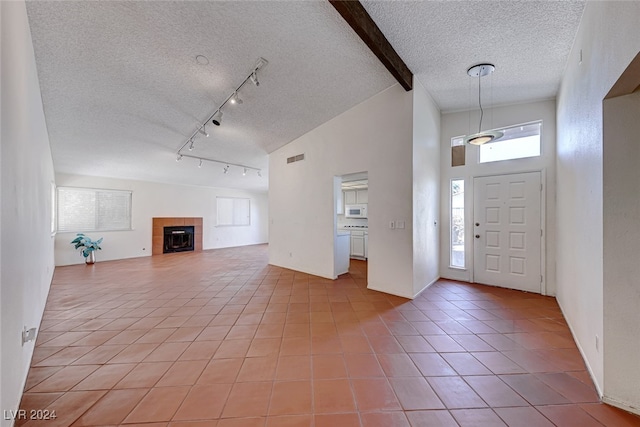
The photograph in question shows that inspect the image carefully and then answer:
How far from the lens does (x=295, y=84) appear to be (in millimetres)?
3377

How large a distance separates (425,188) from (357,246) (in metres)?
3.05

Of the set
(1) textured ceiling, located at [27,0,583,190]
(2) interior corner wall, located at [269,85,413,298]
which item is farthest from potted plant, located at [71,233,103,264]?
(2) interior corner wall, located at [269,85,413,298]

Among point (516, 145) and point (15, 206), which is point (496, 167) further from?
point (15, 206)

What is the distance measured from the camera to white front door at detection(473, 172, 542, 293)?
12.0 feet

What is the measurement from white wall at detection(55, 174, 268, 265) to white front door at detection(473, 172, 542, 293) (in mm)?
8324

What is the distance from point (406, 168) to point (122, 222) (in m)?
8.15

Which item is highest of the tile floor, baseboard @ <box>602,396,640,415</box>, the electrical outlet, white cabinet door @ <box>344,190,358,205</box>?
white cabinet door @ <box>344,190,358,205</box>

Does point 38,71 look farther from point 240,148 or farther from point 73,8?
point 240,148

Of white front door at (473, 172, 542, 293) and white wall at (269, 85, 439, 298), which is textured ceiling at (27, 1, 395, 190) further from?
white front door at (473, 172, 542, 293)

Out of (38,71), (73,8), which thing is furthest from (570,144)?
(38,71)

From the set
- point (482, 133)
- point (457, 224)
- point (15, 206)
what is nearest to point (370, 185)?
point (482, 133)

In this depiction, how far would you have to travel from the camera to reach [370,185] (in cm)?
387

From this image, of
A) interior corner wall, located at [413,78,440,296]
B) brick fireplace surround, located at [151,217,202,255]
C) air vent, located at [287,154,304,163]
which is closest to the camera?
interior corner wall, located at [413,78,440,296]

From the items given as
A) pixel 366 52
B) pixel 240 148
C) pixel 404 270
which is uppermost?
pixel 366 52
